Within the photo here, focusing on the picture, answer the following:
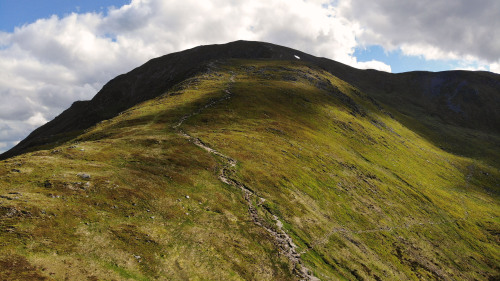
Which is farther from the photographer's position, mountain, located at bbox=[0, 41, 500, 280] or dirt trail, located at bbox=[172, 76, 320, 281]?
dirt trail, located at bbox=[172, 76, 320, 281]

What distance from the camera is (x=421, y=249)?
198 feet

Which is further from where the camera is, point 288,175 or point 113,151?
point 288,175

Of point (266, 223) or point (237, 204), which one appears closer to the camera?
point (266, 223)

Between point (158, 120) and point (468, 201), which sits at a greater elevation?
point (158, 120)

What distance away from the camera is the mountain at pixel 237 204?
2873 centimetres

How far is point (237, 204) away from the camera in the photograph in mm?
46031

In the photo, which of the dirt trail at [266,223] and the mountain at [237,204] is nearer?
the mountain at [237,204]

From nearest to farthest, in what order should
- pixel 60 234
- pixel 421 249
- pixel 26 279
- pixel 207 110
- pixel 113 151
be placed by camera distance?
pixel 26 279, pixel 60 234, pixel 113 151, pixel 421 249, pixel 207 110

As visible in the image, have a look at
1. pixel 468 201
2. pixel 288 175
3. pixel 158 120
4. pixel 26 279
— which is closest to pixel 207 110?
pixel 158 120

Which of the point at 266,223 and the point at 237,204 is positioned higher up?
the point at 237,204

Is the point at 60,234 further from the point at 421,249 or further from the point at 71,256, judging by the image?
the point at 421,249

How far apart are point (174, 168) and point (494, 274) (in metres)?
71.2

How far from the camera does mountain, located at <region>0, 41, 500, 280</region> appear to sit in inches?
1131

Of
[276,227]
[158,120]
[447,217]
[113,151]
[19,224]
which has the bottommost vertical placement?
[447,217]
